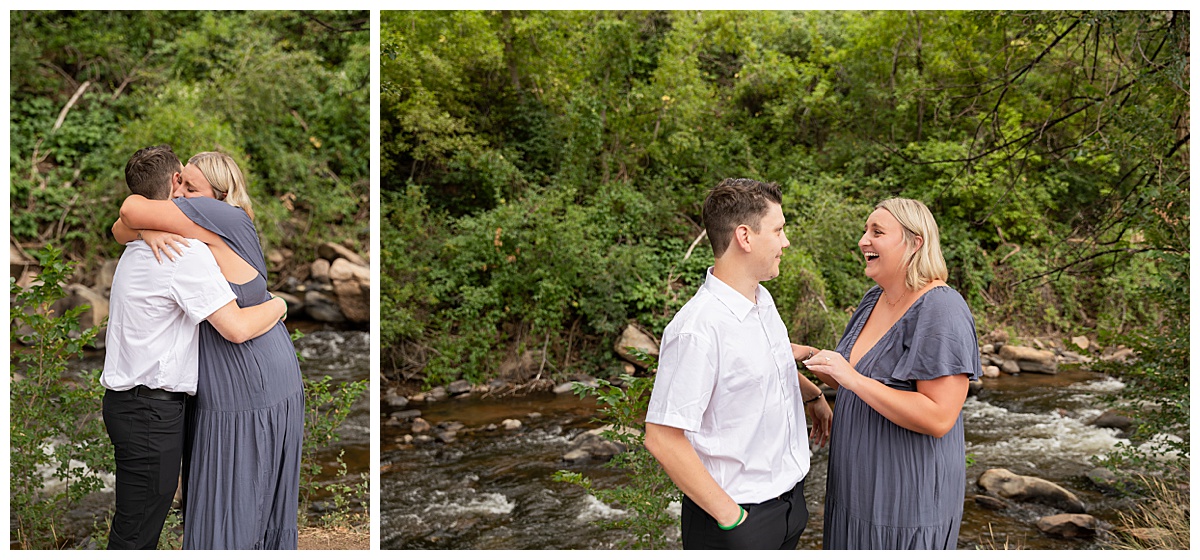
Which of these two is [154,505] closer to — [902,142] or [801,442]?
[801,442]

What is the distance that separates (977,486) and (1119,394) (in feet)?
3.23

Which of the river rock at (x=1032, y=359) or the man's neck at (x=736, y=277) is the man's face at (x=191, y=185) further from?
the river rock at (x=1032, y=359)

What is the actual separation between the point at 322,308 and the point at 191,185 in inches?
227

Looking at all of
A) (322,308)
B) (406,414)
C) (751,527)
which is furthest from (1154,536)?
(322,308)

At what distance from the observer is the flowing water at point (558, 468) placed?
4.29m

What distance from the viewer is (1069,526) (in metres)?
4.13

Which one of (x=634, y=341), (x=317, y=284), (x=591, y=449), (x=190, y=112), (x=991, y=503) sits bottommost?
(x=591, y=449)

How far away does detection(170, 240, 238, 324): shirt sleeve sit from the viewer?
6.29 ft

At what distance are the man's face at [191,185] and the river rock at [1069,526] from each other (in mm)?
4084

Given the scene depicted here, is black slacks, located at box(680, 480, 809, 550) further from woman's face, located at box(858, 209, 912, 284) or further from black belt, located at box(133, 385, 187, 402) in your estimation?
black belt, located at box(133, 385, 187, 402)

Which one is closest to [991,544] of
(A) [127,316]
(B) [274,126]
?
(A) [127,316]

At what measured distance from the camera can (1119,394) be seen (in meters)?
4.05

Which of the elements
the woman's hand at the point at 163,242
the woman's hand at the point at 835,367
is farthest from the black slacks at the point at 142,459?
the woman's hand at the point at 835,367

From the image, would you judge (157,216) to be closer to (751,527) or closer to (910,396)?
(751,527)
